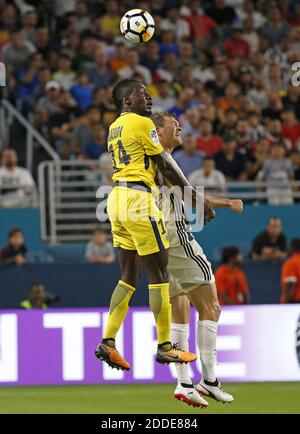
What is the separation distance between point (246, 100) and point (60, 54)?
3166 mm

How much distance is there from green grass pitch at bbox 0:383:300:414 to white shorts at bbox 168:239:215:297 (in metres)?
1.04

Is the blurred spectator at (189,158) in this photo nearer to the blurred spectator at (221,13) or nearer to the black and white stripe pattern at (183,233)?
the blurred spectator at (221,13)

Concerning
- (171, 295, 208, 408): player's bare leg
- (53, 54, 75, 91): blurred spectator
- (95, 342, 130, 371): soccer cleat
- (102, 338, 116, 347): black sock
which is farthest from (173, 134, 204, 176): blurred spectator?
(95, 342, 130, 371): soccer cleat

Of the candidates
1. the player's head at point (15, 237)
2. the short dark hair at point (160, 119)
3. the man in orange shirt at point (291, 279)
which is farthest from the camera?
the player's head at point (15, 237)

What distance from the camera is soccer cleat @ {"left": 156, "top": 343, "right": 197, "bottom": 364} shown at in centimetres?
927

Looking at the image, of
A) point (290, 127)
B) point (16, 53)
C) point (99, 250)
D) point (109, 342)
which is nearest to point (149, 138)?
point (109, 342)

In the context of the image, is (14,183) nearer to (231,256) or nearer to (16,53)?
(16,53)

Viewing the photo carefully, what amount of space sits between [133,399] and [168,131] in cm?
278

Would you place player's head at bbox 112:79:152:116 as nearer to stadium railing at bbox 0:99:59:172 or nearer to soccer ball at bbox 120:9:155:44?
soccer ball at bbox 120:9:155:44

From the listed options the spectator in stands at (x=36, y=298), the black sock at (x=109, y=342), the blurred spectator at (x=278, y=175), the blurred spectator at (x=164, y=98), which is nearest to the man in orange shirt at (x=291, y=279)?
the blurred spectator at (x=278, y=175)

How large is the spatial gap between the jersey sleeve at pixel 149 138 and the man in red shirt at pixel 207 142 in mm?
8885

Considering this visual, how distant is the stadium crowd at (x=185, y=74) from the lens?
18.3 metres

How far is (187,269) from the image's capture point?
9992 millimetres

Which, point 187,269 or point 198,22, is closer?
point 187,269
